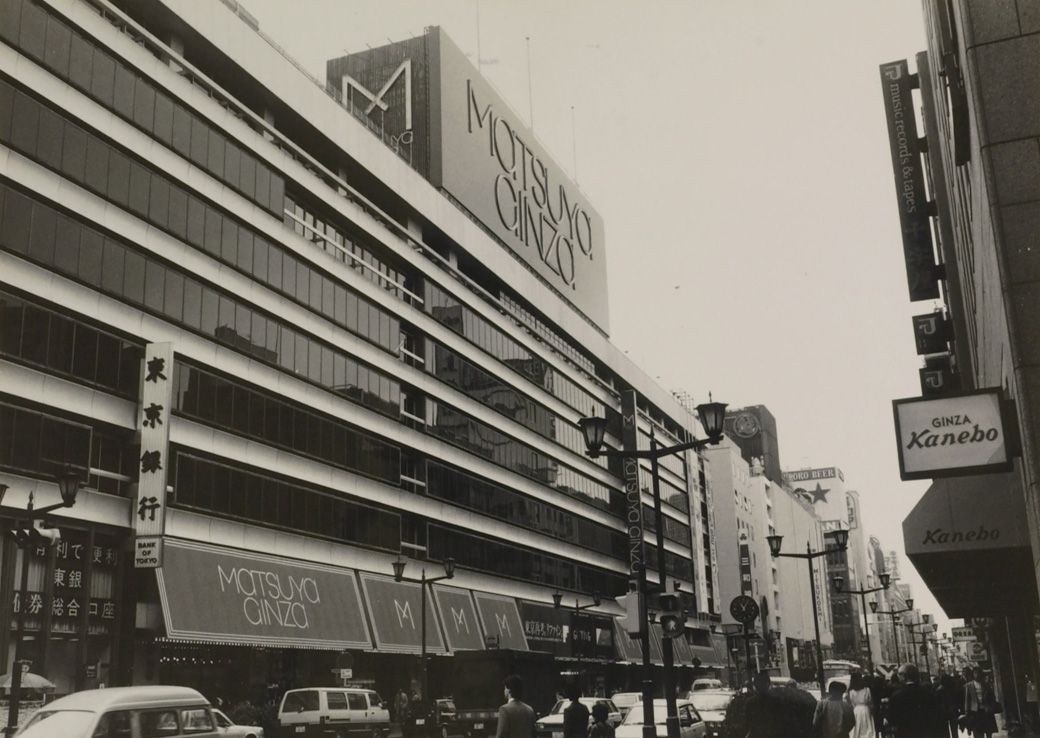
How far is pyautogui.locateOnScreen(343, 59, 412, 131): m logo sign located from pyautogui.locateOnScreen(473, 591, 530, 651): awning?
26038mm

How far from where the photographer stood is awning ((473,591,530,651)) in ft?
172

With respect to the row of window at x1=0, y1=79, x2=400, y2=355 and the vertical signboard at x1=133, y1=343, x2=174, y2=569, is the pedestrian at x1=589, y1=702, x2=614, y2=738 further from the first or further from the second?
the row of window at x1=0, y1=79, x2=400, y2=355

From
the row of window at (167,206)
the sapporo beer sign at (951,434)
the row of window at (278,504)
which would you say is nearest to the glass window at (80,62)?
the row of window at (167,206)

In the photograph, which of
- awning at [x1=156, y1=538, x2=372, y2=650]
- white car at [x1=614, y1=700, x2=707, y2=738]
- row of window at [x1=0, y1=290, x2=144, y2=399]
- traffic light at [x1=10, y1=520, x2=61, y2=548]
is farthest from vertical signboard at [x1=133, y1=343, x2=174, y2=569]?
white car at [x1=614, y1=700, x2=707, y2=738]

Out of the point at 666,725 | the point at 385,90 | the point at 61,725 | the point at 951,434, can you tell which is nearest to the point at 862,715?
the point at 951,434

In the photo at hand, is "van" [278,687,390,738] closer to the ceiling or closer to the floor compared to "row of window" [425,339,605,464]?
closer to the floor

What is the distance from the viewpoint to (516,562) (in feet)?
196

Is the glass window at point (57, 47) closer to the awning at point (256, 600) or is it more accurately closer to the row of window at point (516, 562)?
the awning at point (256, 600)

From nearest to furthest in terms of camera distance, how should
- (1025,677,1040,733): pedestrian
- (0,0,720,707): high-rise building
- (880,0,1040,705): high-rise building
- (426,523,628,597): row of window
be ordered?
(880,0,1040,705): high-rise building → (1025,677,1040,733): pedestrian → (0,0,720,707): high-rise building → (426,523,628,597): row of window

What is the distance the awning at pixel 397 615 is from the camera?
42.7 metres

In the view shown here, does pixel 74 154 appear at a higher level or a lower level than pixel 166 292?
higher

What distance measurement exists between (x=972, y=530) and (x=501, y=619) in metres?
41.2

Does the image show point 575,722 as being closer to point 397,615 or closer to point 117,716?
point 117,716

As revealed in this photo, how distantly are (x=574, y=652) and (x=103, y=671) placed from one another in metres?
37.4
